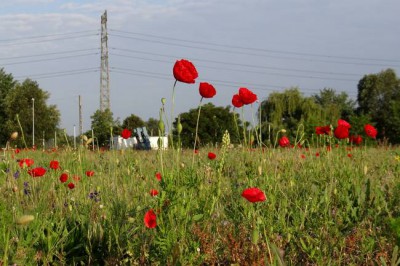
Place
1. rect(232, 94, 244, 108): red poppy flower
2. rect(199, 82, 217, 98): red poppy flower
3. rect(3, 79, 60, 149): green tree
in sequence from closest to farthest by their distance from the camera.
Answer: rect(199, 82, 217, 98): red poppy flower → rect(232, 94, 244, 108): red poppy flower → rect(3, 79, 60, 149): green tree

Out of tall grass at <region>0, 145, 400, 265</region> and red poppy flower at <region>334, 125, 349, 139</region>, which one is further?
red poppy flower at <region>334, 125, 349, 139</region>

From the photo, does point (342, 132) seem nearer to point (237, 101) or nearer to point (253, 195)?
point (237, 101)

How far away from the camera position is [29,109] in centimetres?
5406

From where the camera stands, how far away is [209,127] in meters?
43.4

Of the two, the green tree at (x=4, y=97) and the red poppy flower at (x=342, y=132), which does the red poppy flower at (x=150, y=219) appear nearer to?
the red poppy flower at (x=342, y=132)

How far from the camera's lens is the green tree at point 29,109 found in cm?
5362

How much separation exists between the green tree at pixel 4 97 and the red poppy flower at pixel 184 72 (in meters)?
52.6

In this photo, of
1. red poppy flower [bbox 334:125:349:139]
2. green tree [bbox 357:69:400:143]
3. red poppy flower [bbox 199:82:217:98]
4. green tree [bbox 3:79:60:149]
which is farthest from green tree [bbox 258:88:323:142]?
red poppy flower [bbox 199:82:217:98]

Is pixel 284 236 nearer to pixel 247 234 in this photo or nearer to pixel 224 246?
pixel 247 234

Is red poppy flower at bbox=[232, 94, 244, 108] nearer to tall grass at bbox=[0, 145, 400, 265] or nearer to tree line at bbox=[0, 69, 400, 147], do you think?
tall grass at bbox=[0, 145, 400, 265]

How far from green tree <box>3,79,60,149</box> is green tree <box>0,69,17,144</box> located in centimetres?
54

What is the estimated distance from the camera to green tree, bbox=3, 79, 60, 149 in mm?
53625

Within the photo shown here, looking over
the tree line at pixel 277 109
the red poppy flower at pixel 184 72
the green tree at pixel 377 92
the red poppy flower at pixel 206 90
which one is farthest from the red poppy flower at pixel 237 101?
the green tree at pixel 377 92

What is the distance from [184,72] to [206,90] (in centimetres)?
30
